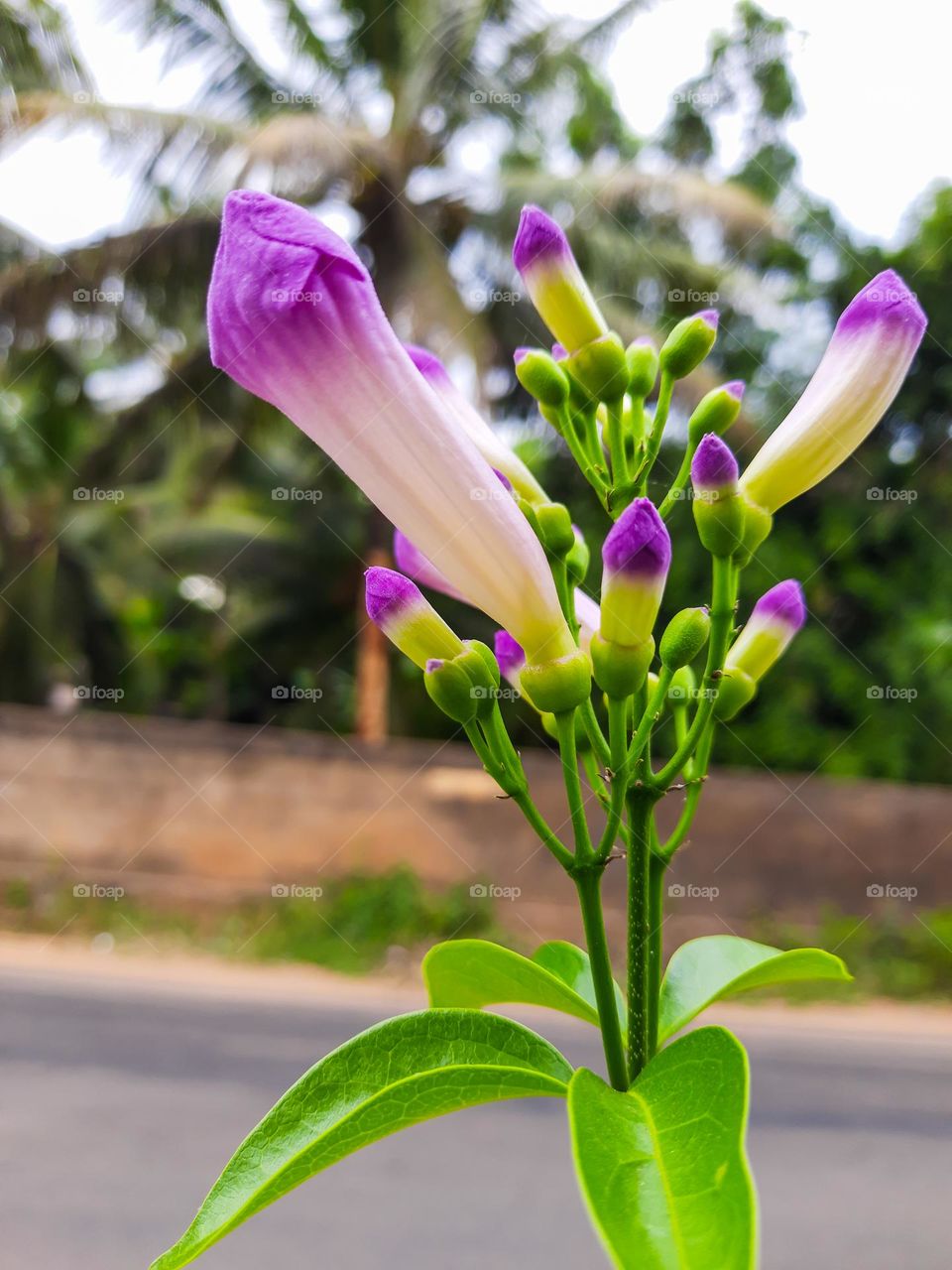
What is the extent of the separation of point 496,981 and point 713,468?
0.23 m

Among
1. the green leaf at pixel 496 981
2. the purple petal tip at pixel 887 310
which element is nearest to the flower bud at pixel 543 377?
the purple petal tip at pixel 887 310

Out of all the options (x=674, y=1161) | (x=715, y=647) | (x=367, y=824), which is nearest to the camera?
(x=674, y=1161)

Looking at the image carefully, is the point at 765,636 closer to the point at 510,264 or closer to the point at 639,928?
the point at 639,928

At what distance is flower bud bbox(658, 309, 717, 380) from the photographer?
18.1 inches

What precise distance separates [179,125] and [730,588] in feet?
17.1

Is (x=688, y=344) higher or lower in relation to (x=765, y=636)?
higher

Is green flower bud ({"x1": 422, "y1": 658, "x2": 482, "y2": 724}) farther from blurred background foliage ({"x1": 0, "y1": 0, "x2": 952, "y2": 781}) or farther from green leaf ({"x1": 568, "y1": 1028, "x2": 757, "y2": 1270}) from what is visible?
blurred background foliage ({"x1": 0, "y1": 0, "x2": 952, "y2": 781})

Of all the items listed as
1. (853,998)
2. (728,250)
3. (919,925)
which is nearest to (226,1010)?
(853,998)

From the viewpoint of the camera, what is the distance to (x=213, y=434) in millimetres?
6504

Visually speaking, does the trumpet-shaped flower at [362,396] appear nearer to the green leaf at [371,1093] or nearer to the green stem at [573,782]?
the green stem at [573,782]

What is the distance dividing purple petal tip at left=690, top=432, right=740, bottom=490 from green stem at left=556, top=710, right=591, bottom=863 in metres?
0.11

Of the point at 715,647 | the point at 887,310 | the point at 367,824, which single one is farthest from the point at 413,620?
the point at 367,824

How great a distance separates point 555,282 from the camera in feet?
1.42

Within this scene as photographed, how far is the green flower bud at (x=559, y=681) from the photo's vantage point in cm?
36
